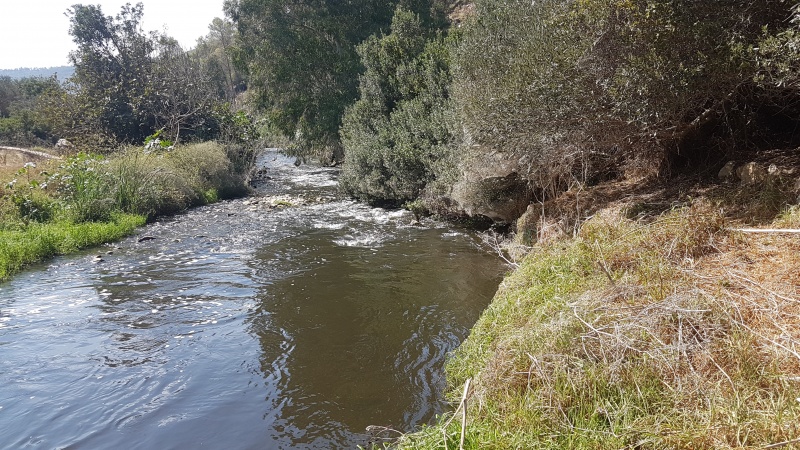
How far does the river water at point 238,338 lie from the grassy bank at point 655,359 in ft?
4.32

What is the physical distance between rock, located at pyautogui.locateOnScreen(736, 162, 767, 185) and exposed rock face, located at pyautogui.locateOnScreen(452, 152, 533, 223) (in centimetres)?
423

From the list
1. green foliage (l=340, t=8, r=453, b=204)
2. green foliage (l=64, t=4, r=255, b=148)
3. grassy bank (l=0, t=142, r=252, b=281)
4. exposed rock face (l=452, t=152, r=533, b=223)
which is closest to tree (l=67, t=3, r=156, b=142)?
green foliage (l=64, t=4, r=255, b=148)

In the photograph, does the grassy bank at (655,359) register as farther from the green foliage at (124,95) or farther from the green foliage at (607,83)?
the green foliage at (124,95)

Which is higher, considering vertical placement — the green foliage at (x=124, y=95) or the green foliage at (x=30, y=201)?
the green foliage at (x=124, y=95)

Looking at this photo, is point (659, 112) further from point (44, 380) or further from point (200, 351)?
point (44, 380)

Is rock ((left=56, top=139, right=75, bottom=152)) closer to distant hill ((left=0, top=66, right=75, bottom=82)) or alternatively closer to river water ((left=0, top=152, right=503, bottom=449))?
distant hill ((left=0, top=66, right=75, bottom=82))

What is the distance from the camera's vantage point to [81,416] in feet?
18.9

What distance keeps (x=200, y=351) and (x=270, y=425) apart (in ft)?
7.82

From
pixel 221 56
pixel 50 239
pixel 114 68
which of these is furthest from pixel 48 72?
pixel 50 239

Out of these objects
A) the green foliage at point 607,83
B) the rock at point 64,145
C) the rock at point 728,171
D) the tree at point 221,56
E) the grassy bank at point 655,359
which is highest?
the tree at point 221,56

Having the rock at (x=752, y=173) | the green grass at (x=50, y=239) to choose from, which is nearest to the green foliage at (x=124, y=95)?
the green grass at (x=50, y=239)

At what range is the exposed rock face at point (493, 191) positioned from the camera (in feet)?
35.8

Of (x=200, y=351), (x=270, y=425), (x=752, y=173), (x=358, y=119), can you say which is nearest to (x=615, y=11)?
(x=752, y=173)

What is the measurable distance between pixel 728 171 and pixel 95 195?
53.9 ft
